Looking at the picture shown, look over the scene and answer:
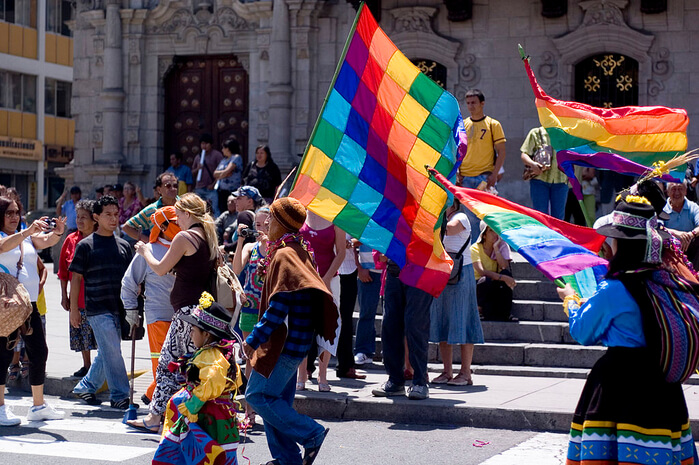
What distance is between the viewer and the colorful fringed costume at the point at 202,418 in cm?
652

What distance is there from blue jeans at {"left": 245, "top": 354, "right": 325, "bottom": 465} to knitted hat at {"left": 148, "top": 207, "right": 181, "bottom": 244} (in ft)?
8.77

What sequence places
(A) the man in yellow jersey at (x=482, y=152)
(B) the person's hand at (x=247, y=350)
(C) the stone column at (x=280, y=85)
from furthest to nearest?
(C) the stone column at (x=280, y=85) → (A) the man in yellow jersey at (x=482, y=152) → (B) the person's hand at (x=247, y=350)

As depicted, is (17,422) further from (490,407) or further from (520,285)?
(520,285)

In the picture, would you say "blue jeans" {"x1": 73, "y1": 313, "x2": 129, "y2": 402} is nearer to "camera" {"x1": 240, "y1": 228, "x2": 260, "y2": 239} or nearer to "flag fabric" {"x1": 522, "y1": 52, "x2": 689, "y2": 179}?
"camera" {"x1": 240, "y1": 228, "x2": 260, "y2": 239}

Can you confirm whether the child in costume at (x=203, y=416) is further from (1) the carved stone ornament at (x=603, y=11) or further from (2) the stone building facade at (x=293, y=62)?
(1) the carved stone ornament at (x=603, y=11)

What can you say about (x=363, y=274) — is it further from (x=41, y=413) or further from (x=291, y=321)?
(x=291, y=321)

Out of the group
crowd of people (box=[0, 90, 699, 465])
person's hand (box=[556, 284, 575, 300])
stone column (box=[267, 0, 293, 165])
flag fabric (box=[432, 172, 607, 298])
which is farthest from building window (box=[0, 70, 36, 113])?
person's hand (box=[556, 284, 575, 300])

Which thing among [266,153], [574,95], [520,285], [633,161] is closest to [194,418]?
[633,161]

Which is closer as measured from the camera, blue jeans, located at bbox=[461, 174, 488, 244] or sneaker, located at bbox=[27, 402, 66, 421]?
sneaker, located at bbox=[27, 402, 66, 421]

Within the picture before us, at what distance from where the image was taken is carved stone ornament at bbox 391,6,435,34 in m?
20.4

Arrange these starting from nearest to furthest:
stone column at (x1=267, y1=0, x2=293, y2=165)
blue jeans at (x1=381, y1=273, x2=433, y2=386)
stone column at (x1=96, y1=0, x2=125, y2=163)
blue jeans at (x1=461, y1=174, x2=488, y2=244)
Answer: blue jeans at (x1=381, y1=273, x2=433, y2=386) < blue jeans at (x1=461, y1=174, x2=488, y2=244) < stone column at (x1=267, y1=0, x2=293, y2=165) < stone column at (x1=96, y1=0, x2=125, y2=163)

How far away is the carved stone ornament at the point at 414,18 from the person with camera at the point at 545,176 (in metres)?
7.00

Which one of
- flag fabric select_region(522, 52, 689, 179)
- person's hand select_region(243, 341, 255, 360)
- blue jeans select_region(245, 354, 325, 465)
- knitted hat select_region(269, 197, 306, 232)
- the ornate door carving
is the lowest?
blue jeans select_region(245, 354, 325, 465)

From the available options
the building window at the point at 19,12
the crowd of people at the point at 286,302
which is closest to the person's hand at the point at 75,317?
Answer: the crowd of people at the point at 286,302
